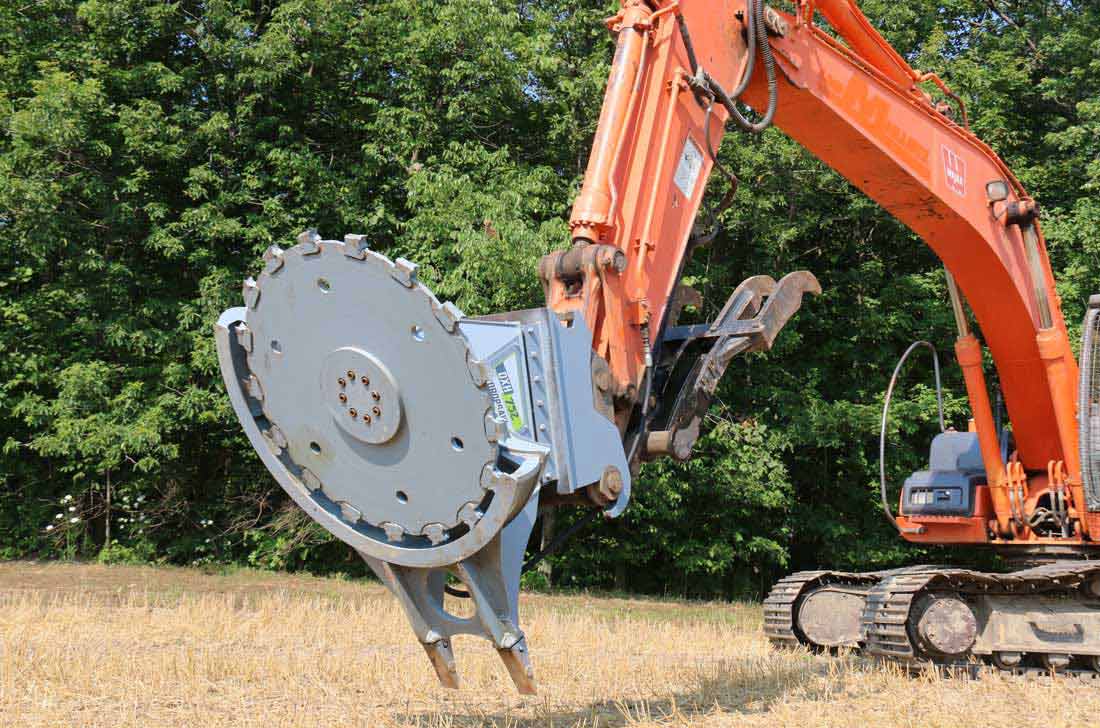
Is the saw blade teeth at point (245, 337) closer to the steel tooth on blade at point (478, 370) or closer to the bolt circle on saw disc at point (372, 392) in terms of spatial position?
the bolt circle on saw disc at point (372, 392)

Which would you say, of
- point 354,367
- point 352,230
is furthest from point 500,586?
point 352,230

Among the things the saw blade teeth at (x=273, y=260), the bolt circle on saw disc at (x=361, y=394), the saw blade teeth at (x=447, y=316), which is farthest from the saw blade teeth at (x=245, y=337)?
the saw blade teeth at (x=447, y=316)

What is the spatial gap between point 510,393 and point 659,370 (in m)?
1.33

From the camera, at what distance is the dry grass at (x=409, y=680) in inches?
232

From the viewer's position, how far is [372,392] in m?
4.27

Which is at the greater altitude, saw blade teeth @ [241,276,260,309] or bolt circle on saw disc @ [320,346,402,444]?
saw blade teeth @ [241,276,260,309]

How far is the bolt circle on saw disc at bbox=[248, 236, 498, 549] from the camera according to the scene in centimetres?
407

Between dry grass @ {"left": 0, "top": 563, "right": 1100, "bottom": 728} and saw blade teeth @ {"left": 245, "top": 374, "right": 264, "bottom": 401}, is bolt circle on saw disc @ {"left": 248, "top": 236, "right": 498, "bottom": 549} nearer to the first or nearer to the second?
saw blade teeth @ {"left": 245, "top": 374, "right": 264, "bottom": 401}

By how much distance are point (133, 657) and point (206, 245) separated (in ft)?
38.8

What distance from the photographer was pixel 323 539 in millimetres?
18297

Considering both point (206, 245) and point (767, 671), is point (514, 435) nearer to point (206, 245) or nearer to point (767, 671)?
point (767, 671)

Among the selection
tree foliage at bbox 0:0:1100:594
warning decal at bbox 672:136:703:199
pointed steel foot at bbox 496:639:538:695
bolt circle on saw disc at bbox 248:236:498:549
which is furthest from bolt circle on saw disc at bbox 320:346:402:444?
tree foliage at bbox 0:0:1100:594

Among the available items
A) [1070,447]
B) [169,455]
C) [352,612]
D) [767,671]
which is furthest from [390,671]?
[169,455]

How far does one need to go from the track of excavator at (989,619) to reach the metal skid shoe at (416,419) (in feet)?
12.2
